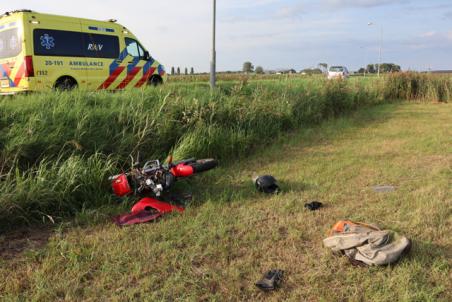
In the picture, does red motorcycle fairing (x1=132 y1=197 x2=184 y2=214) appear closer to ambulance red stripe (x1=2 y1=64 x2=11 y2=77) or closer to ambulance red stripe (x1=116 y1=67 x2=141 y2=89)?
ambulance red stripe (x1=2 y1=64 x2=11 y2=77)

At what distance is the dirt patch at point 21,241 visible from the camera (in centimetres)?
325

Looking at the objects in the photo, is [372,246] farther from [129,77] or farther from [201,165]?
[129,77]

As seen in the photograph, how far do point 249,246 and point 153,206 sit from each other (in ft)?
3.84

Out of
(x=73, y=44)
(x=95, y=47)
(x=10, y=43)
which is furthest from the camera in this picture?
(x=95, y=47)

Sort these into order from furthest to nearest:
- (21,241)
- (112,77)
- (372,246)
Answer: (112,77), (21,241), (372,246)

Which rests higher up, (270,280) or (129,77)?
(129,77)

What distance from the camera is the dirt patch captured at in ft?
10.6

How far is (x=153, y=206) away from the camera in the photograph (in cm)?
399

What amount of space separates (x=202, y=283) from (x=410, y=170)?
3851 millimetres

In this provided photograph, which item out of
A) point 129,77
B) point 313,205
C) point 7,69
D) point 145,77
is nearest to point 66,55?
point 7,69

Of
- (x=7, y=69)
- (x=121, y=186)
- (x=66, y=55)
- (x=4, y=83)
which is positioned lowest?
(x=121, y=186)

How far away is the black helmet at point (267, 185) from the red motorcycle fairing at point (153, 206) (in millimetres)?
994

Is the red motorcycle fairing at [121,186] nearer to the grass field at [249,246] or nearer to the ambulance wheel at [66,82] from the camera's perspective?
the grass field at [249,246]

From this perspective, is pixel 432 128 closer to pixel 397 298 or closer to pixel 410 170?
pixel 410 170
